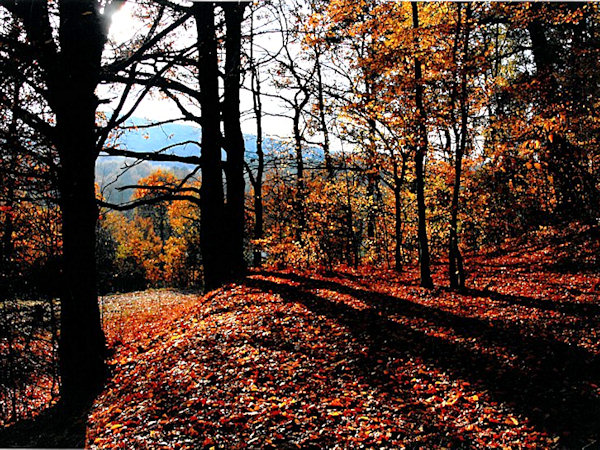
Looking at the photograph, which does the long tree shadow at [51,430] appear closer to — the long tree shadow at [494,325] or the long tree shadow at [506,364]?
the long tree shadow at [506,364]

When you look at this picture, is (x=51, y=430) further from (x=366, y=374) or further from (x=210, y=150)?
(x=210, y=150)

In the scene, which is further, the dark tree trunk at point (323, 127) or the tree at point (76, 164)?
the dark tree trunk at point (323, 127)

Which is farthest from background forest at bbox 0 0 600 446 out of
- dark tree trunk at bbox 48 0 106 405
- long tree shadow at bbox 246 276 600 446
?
long tree shadow at bbox 246 276 600 446

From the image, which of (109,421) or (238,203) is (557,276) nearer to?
(238,203)

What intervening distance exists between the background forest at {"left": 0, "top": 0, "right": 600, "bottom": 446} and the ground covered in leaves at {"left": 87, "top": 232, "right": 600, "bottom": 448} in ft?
5.31

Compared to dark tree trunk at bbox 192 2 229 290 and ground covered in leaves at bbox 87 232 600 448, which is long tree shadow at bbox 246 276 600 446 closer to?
ground covered in leaves at bbox 87 232 600 448

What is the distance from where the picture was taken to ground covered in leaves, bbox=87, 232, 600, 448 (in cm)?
482

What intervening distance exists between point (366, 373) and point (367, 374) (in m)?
0.03

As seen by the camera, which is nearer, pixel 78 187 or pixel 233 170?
pixel 78 187

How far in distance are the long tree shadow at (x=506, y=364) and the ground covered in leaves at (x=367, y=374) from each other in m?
0.02

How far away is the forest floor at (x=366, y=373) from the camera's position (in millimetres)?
4820

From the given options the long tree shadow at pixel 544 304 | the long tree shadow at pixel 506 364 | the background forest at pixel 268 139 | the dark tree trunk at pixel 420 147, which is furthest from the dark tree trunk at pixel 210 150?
the long tree shadow at pixel 544 304

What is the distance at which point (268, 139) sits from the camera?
20.8m

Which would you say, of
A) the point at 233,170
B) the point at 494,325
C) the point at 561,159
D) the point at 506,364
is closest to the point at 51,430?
the point at 506,364
